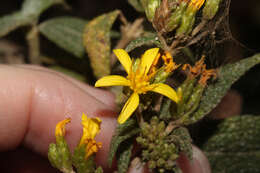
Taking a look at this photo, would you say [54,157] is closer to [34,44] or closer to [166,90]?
[166,90]

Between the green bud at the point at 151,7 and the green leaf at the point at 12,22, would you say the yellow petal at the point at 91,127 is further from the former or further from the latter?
the green leaf at the point at 12,22

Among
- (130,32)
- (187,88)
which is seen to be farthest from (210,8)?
(130,32)

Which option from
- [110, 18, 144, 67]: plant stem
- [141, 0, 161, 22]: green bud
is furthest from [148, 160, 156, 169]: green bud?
[110, 18, 144, 67]: plant stem

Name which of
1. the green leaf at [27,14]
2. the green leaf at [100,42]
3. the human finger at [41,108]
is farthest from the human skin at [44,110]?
the green leaf at [27,14]

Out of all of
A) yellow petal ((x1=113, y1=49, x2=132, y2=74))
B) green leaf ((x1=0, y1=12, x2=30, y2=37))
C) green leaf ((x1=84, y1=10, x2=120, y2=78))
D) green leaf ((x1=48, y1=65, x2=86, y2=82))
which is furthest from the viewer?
green leaf ((x1=48, y1=65, x2=86, y2=82))

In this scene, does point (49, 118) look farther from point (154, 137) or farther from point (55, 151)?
point (154, 137)

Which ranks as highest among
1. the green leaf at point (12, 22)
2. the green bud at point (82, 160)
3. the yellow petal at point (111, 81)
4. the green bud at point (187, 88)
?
the green leaf at point (12, 22)

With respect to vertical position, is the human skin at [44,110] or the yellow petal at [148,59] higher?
the yellow petal at [148,59]

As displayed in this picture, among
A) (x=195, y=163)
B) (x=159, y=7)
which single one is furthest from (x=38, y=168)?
(x=159, y=7)

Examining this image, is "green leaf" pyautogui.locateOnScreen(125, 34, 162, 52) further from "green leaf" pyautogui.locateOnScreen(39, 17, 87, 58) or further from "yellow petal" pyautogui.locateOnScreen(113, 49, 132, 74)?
"green leaf" pyautogui.locateOnScreen(39, 17, 87, 58)
